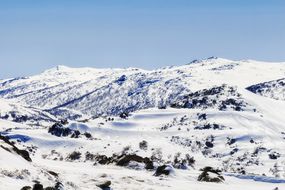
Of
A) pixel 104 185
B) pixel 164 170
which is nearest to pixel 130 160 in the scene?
pixel 164 170

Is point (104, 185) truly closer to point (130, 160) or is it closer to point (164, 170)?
point (164, 170)

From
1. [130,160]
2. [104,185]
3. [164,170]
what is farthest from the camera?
[130,160]

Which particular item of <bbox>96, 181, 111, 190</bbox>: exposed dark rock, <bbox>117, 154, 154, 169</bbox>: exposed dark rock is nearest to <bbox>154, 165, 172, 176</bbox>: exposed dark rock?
<bbox>117, 154, 154, 169</bbox>: exposed dark rock

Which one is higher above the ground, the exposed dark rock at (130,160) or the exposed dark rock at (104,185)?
the exposed dark rock at (104,185)

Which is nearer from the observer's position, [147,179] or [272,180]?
[147,179]

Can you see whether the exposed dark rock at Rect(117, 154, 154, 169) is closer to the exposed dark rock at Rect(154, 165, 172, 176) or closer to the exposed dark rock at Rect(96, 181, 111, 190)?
the exposed dark rock at Rect(154, 165, 172, 176)

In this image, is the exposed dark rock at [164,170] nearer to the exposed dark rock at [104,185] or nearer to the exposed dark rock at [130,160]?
the exposed dark rock at [130,160]

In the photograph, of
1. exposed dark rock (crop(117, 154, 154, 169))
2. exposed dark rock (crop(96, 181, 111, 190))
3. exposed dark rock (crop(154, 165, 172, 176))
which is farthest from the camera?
exposed dark rock (crop(117, 154, 154, 169))

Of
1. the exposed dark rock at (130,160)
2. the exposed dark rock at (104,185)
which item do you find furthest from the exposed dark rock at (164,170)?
the exposed dark rock at (104,185)

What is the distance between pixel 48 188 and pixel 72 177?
15.5 metres

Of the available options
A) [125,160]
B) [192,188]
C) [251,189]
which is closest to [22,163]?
[192,188]

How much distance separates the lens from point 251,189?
6588cm

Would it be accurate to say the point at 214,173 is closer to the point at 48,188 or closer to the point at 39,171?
the point at 39,171

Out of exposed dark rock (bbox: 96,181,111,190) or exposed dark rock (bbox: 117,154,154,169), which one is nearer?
exposed dark rock (bbox: 96,181,111,190)
